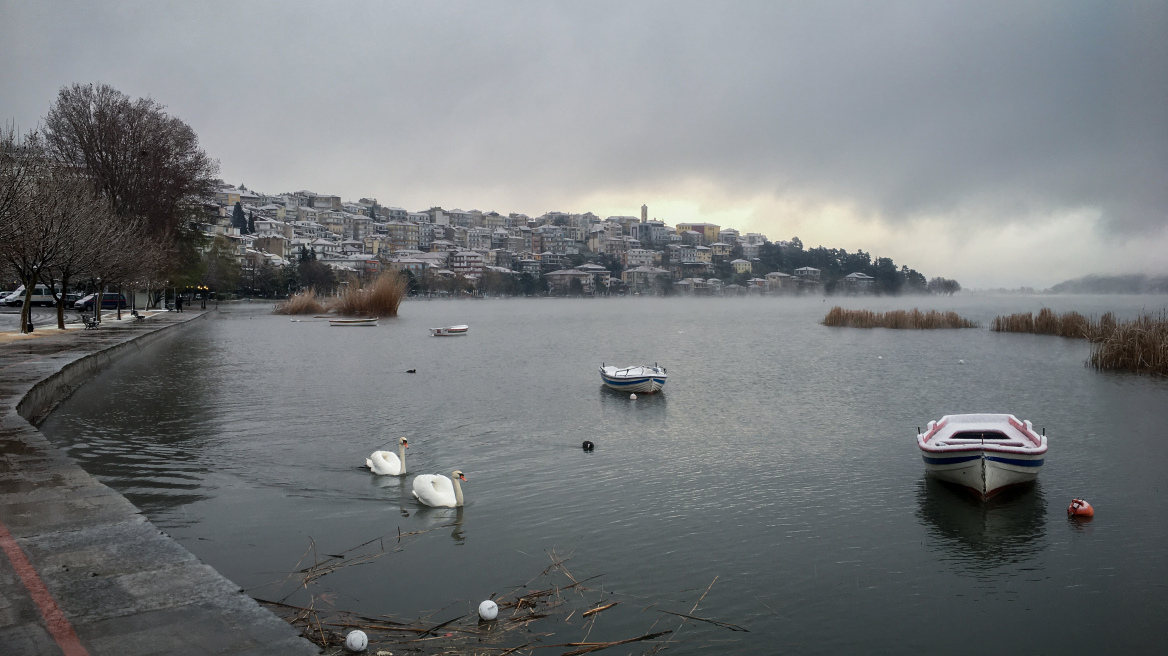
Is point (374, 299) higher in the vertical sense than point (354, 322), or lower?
higher

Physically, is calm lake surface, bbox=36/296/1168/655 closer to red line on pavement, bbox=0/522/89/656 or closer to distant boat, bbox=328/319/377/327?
red line on pavement, bbox=0/522/89/656

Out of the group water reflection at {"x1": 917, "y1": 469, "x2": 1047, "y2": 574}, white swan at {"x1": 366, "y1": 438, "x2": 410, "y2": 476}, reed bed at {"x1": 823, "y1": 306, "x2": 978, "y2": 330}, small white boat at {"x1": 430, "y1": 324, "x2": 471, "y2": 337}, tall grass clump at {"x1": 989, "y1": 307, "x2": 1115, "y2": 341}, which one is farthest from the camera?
reed bed at {"x1": 823, "y1": 306, "x2": 978, "y2": 330}

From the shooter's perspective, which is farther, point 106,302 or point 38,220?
point 106,302

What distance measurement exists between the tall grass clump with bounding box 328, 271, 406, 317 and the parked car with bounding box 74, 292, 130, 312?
14.9 meters

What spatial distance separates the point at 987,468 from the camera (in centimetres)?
1082

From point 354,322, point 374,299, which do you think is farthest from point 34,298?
point 374,299

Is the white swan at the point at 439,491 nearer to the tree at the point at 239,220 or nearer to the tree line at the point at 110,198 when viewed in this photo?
the tree line at the point at 110,198

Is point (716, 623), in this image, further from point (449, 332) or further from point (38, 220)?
point (449, 332)

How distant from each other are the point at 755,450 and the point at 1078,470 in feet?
16.8

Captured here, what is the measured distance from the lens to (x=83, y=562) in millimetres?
6008

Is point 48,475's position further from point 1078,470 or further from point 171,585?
point 1078,470

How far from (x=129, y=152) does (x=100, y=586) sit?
4306 cm

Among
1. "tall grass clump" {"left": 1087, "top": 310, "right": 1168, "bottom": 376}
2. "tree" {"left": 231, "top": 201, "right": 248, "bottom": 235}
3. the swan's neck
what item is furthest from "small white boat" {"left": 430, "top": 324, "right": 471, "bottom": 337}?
"tree" {"left": 231, "top": 201, "right": 248, "bottom": 235}

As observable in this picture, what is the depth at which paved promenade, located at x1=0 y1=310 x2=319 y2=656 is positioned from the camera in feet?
15.8
